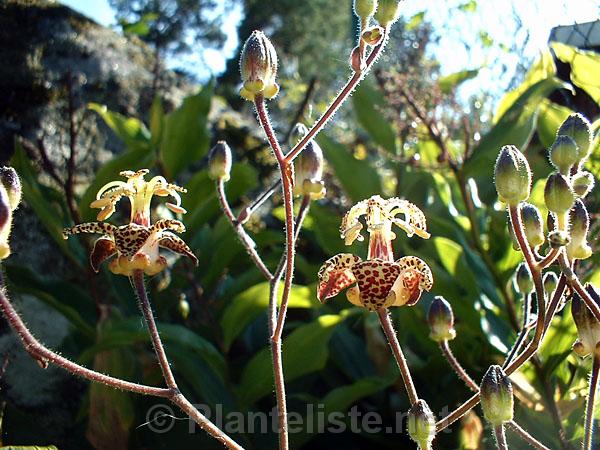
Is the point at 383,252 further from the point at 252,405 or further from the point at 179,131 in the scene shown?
the point at 179,131

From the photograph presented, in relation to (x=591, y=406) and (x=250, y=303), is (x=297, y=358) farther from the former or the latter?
(x=591, y=406)

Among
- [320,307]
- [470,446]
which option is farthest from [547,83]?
[470,446]

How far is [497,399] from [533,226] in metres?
0.19

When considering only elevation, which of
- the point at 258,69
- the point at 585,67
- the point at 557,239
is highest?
the point at 585,67

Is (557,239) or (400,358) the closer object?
(557,239)

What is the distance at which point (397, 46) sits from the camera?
6.63ft

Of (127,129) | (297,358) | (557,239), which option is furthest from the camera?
(127,129)

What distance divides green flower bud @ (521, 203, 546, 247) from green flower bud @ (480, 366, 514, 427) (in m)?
0.17

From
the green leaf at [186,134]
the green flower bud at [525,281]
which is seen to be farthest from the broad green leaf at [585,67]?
the green leaf at [186,134]

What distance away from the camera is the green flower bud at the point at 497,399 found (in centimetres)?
61

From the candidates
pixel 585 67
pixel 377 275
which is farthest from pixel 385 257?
pixel 585 67

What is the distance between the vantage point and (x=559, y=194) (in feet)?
2.08

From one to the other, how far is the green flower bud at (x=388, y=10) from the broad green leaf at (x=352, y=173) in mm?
850

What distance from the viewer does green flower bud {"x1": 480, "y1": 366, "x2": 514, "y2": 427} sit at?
0.61 meters
